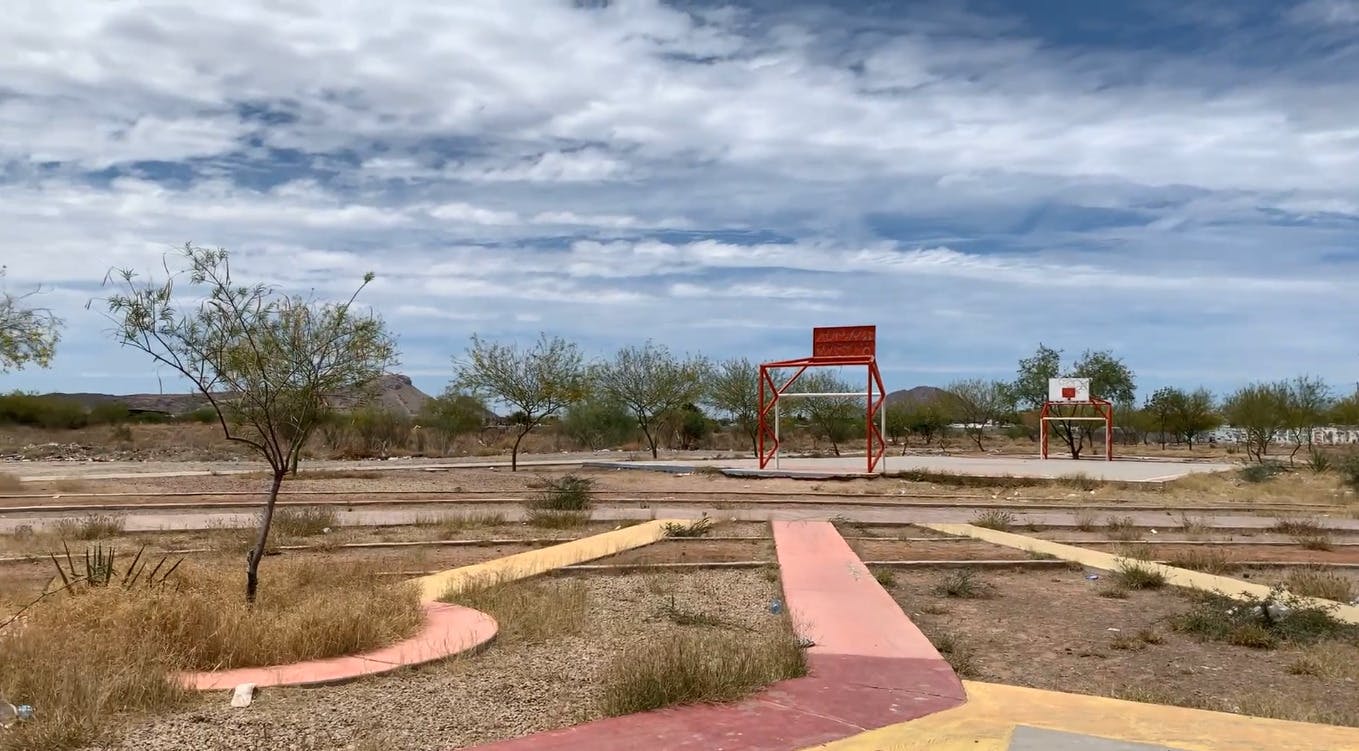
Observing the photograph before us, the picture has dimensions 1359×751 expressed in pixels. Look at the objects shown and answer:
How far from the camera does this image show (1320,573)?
14688mm

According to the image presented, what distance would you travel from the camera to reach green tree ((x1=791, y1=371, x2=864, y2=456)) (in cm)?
6875

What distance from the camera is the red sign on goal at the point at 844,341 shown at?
125 feet

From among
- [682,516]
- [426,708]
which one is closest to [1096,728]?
[426,708]

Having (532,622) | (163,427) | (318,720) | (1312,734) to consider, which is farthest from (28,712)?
(163,427)

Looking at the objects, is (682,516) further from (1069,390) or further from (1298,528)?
(1069,390)

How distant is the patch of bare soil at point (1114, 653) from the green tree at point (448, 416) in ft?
200

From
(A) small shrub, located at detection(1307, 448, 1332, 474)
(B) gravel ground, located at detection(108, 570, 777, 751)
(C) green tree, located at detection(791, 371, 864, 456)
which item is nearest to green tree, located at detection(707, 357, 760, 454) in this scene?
(C) green tree, located at detection(791, 371, 864, 456)

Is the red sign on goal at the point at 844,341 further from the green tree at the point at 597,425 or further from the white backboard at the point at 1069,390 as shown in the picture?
the green tree at the point at 597,425

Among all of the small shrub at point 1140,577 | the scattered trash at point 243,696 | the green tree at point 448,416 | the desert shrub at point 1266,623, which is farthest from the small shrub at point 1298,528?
the green tree at point 448,416

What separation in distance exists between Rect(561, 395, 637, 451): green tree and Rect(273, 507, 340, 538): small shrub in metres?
50.3

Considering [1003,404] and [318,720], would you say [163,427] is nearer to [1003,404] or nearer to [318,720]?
[1003,404]

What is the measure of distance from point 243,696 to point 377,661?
51.6 inches

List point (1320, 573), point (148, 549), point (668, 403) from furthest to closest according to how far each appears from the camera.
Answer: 1. point (668, 403)
2. point (148, 549)
3. point (1320, 573)

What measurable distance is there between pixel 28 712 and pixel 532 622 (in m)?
4.41
